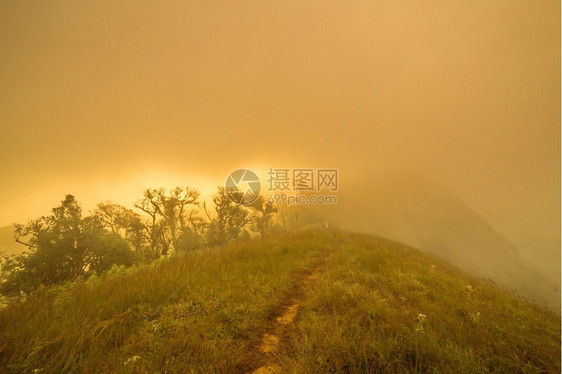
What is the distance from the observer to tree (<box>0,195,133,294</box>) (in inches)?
556

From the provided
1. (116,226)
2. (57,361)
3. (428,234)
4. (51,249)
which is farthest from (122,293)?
(428,234)

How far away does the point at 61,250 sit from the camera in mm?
15453

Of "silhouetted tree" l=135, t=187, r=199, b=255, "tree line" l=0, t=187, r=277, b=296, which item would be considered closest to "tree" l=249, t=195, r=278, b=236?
"silhouetted tree" l=135, t=187, r=199, b=255

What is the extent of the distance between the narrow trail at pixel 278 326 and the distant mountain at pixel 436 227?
2208 inches

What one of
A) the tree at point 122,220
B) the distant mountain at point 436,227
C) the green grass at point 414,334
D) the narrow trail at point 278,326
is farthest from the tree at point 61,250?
the distant mountain at point 436,227

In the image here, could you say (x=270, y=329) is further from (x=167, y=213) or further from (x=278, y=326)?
(x=167, y=213)

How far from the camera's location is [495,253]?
262 ft

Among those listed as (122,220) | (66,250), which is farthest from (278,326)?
(122,220)

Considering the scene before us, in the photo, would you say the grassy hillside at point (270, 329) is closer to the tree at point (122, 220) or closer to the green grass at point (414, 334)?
the green grass at point (414, 334)

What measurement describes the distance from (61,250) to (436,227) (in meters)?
128

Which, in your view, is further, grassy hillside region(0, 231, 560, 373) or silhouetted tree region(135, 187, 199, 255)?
silhouetted tree region(135, 187, 199, 255)

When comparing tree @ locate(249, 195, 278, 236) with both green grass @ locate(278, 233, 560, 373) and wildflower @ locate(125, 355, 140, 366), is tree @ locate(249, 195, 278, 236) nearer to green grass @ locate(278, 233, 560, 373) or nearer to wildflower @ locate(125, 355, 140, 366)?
green grass @ locate(278, 233, 560, 373)

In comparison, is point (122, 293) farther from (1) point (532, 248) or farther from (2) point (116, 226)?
(1) point (532, 248)

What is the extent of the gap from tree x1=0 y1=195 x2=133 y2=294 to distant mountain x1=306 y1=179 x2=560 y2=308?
168ft
